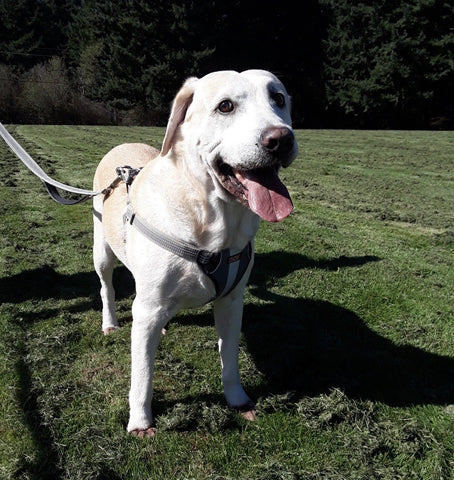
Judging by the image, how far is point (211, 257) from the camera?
2703mm

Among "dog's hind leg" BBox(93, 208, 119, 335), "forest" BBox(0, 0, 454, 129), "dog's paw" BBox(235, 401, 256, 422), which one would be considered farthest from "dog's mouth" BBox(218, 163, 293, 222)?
"forest" BBox(0, 0, 454, 129)

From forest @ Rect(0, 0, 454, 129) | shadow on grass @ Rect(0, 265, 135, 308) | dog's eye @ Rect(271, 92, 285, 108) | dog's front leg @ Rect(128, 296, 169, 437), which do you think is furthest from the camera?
forest @ Rect(0, 0, 454, 129)

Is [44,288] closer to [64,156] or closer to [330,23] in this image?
[64,156]

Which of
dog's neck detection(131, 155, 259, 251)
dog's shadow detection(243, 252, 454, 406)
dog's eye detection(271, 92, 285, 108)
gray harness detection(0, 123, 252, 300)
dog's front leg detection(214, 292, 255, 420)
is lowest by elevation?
dog's shadow detection(243, 252, 454, 406)

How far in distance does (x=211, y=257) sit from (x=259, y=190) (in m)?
0.51

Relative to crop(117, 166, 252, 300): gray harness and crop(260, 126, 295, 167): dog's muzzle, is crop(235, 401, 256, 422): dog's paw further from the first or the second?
crop(260, 126, 295, 167): dog's muzzle

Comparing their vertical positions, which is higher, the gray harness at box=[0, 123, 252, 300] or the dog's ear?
the dog's ear

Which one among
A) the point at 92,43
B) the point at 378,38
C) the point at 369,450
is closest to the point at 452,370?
the point at 369,450

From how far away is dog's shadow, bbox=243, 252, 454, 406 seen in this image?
3396mm

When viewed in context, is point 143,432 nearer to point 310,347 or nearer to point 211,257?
point 211,257

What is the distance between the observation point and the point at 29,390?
3.25 metres

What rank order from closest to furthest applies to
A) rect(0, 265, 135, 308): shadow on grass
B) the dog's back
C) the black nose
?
the black nose → the dog's back → rect(0, 265, 135, 308): shadow on grass

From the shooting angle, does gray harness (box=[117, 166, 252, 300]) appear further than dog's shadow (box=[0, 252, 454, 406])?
No

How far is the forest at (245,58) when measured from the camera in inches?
1485
